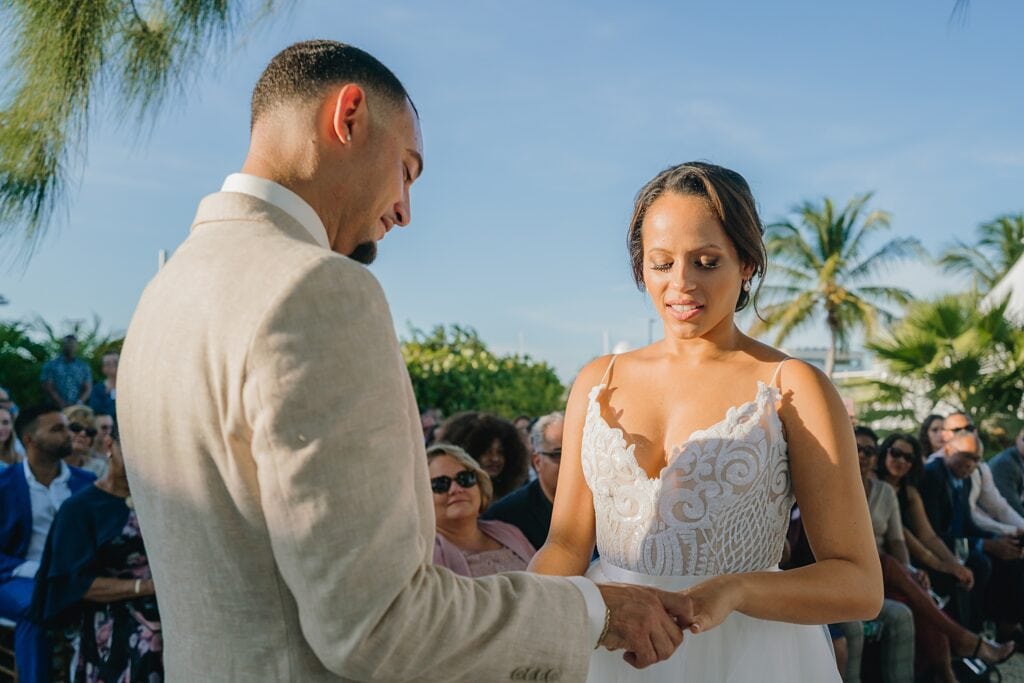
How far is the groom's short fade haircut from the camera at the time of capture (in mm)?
1603

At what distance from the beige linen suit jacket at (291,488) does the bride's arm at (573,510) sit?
88 centimetres

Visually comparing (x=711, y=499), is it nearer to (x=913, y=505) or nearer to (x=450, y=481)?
(x=450, y=481)

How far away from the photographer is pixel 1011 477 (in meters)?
9.28

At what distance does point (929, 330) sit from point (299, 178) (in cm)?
1432

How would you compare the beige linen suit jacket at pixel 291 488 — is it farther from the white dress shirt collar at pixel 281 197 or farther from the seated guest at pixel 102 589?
the seated guest at pixel 102 589

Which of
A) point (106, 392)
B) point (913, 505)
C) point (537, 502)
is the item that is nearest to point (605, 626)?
point (537, 502)

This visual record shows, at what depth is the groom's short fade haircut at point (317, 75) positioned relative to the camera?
63.1 inches

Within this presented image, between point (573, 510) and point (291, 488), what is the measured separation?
1.33m

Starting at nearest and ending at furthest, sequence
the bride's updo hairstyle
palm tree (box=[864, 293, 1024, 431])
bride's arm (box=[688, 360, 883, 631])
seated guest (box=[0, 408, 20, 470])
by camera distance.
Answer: bride's arm (box=[688, 360, 883, 631])
the bride's updo hairstyle
seated guest (box=[0, 408, 20, 470])
palm tree (box=[864, 293, 1024, 431])

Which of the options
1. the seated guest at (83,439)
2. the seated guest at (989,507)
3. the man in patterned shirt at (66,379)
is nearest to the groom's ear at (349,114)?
the seated guest at (83,439)

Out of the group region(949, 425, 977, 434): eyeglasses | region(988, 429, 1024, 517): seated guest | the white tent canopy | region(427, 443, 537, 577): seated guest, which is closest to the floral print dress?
region(427, 443, 537, 577): seated guest

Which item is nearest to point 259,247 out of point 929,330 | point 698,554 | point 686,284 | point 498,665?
point 498,665

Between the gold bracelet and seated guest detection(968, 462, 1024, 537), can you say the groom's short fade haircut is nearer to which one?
the gold bracelet

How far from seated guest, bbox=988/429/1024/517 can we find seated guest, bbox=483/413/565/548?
5.67m
